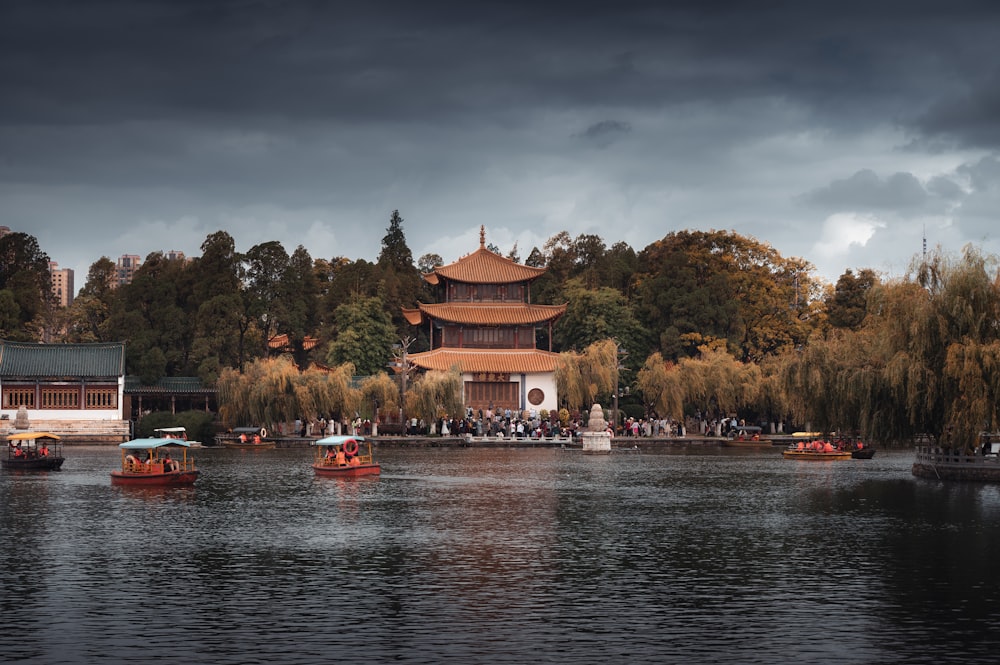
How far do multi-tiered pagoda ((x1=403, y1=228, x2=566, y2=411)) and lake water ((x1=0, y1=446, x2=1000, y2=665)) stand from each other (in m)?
46.9

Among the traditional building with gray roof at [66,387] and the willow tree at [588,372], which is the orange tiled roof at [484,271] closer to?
the willow tree at [588,372]

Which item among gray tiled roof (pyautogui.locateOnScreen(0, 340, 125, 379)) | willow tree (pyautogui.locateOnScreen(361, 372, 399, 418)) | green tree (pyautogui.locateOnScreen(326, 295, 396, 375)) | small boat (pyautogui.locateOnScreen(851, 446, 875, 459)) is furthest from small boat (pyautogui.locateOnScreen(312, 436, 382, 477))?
gray tiled roof (pyautogui.locateOnScreen(0, 340, 125, 379))

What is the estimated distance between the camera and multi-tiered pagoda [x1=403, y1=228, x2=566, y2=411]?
308 feet

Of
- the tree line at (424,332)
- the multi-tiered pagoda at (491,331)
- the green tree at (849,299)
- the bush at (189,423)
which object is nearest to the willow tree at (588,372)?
the tree line at (424,332)

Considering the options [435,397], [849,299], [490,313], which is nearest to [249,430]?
[435,397]

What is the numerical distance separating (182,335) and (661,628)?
75.7 meters

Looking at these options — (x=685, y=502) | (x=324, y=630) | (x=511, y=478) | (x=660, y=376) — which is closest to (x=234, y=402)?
(x=660, y=376)

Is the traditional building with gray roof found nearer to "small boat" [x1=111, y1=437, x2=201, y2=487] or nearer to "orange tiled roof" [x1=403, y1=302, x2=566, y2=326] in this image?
"orange tiled roof" [x1=403, y1=302, x2=566, y2=326]

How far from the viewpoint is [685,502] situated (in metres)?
40.6

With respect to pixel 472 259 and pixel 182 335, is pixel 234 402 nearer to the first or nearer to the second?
pixel 182 335

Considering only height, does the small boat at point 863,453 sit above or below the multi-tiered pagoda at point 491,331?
below

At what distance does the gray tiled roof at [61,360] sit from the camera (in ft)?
283

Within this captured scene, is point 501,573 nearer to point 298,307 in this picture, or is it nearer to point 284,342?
point 298,307

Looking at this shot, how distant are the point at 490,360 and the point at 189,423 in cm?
2441
